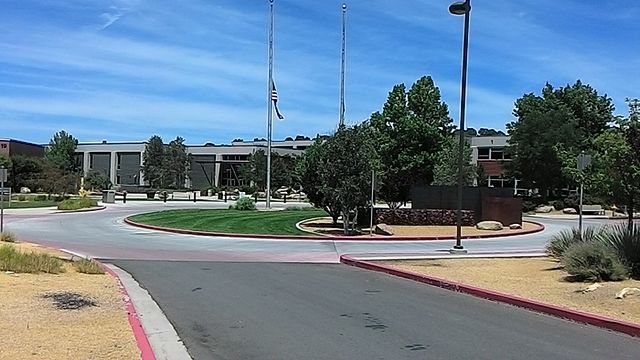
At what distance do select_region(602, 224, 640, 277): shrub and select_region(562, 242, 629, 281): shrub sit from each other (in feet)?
0.78

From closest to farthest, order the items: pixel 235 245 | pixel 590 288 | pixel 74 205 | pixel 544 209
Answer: pixel 590 288 → pixel 235 245 → pixel 74 205 → pixel 544 209

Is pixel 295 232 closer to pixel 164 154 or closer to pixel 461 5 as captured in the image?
pixel 461 5

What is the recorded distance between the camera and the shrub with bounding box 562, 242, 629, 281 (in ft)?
43.5

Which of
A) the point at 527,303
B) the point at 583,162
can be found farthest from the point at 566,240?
the point at 527,303

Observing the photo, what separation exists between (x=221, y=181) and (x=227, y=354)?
368ft

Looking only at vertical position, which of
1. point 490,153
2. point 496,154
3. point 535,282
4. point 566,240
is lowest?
point 535,282

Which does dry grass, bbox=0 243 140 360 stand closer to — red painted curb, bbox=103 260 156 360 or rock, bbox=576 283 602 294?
red painted curb, bbox=103 260 156 360

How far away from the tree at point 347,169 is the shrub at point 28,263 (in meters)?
15.0

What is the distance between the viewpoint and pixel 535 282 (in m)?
14.0

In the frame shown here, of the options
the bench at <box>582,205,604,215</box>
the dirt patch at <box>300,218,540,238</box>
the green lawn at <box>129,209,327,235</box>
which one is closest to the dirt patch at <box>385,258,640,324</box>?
the dirt patch at <box>300,218,540,238</box>

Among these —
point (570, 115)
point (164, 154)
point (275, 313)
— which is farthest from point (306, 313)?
point (164, 154)

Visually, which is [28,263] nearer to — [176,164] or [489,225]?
[489,225]

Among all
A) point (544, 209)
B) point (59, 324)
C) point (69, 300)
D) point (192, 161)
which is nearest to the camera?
point (59, 324)

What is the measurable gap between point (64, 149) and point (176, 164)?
21.5m
